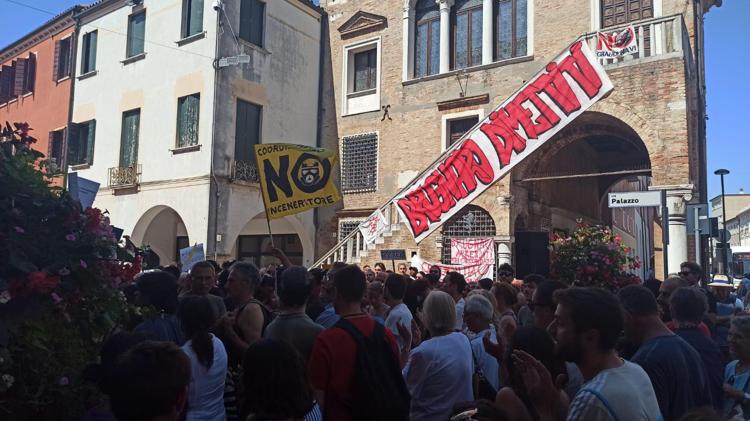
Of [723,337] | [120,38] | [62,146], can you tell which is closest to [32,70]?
[62,146]

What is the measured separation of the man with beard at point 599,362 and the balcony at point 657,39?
11.5 m

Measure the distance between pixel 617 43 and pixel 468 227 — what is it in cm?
612

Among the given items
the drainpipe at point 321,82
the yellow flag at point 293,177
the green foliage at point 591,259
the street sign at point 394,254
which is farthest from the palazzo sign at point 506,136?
the drainpipe at point 321,82

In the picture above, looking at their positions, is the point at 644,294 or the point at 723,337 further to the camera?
the point at 723,337

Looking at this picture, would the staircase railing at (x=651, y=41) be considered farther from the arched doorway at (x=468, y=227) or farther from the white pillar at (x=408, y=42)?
the white pillar at (x=408, y=42)

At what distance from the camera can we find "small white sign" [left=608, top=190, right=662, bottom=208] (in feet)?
27.9

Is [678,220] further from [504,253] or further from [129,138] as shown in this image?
[129,138]

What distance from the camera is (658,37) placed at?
511 inches

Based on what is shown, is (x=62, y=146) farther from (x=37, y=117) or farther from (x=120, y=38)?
(x=120, y=38)

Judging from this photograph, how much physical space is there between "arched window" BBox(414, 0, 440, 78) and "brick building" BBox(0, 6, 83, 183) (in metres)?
12.0

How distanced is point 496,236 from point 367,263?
3.67m

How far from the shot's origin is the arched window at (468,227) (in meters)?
15.8

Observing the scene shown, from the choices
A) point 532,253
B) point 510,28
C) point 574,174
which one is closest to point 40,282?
point 532,253

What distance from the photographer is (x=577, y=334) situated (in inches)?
93.8
